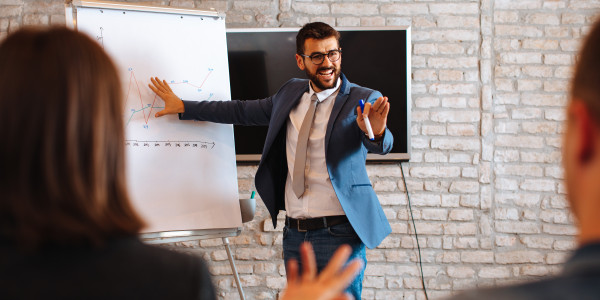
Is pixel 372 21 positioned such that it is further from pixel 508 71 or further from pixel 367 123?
pixel 367 123

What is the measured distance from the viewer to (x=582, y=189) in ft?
1.91

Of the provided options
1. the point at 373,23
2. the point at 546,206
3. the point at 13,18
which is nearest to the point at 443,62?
the point at 373,23

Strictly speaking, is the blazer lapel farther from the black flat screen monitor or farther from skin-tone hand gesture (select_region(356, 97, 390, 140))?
the black flat screen monitor

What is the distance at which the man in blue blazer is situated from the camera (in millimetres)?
2039

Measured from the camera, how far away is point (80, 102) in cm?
71

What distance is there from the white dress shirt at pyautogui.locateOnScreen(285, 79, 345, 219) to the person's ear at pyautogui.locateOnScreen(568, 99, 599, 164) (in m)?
1.49

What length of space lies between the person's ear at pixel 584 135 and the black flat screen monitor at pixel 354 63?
96.1 inches

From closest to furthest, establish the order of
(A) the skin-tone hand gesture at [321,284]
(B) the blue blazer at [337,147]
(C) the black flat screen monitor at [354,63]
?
(A) the skin-tone hand gesture at [321,284]
(B) the blue blazer at [337,147]
(C) the black flat screen monitor at [354,63]

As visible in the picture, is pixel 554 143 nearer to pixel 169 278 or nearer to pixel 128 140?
pixel 128 140

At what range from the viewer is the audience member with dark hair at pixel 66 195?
0.67 m

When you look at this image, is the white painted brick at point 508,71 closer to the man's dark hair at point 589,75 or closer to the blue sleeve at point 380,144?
the blue sleeve at point 380,144

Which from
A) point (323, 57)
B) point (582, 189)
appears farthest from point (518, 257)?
point (582, 189)

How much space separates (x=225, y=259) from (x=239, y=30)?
127 centimetres

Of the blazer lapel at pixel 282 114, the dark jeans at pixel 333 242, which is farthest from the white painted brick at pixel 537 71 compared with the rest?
the dark jeans at pixel 333 242
